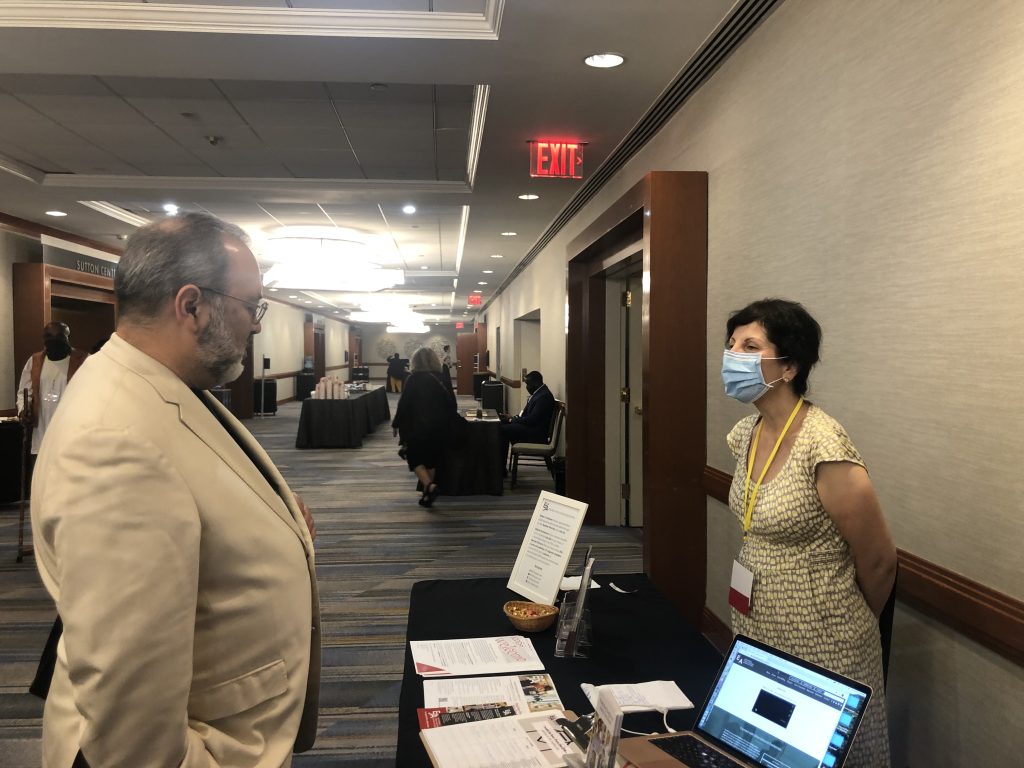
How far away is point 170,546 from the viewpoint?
3.17 ft

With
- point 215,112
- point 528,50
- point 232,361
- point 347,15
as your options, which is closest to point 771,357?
point 232,361

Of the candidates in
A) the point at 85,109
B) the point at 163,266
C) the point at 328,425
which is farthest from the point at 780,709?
the point at 328,425

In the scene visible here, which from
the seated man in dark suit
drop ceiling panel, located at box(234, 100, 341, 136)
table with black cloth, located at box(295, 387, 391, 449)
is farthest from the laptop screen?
table with black cloth, located at box(295, 387, 391, 449)

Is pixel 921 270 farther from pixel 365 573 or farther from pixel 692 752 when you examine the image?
pixel 365 573

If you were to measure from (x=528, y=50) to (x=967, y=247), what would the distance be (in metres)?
2.17

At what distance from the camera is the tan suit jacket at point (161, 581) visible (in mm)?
935

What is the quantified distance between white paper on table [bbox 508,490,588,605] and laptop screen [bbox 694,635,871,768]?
2.20 feet

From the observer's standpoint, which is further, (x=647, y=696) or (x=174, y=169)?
(x=174, y=169)

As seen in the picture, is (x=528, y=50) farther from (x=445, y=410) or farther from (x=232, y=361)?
(x=445, y=410)

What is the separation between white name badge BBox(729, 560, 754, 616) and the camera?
1758 mm

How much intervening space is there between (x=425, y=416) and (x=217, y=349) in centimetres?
553

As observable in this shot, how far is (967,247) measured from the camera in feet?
5.73

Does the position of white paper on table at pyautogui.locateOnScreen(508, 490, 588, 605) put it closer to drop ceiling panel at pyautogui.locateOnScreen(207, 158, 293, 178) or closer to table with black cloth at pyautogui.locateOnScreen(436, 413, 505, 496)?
drop ceiling panel at pyautogui.locateOnScreen(207, 158, 293, 178)

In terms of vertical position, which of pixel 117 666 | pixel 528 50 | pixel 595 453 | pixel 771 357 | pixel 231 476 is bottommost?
pixel 595 453
